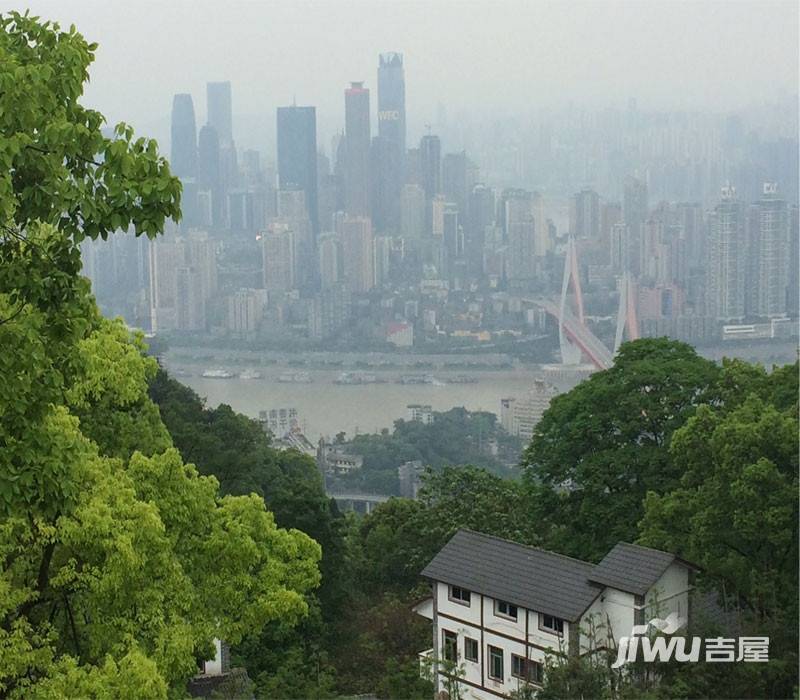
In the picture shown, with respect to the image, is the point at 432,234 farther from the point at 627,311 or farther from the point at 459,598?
the point at 459,598

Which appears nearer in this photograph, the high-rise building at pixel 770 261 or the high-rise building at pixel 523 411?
the high-rise building at pixel 523 411

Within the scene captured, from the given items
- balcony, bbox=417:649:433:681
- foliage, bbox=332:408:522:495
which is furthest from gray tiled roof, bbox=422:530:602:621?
foliage, bbox=332:408:522:495

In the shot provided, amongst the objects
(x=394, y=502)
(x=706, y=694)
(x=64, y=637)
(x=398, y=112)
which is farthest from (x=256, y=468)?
(x=398, y=112)

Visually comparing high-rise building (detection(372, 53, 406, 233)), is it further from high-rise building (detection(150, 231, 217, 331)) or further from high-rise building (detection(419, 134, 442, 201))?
high-rise building (detection(150, 231, 217, 331))

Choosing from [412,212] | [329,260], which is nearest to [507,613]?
[329,260]

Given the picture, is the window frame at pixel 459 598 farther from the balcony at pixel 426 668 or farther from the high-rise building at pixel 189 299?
the high-rise building at pixel 189 299

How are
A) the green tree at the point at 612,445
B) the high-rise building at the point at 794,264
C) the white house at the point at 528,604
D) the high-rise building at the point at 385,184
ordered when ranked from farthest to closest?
the high-rise building at the point at 385,184 < the high-rise building at the point at 794,264 < the green tree at the point at 612,445 < the white house at the point at 528,604

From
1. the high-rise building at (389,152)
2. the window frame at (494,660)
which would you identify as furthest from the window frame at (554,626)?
the high-rise building at (389,152)
